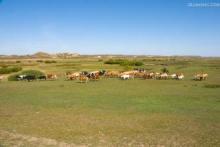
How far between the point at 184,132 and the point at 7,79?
30299mm

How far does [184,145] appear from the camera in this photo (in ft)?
34.0

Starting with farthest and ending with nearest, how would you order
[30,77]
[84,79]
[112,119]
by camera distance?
[30,77], [84,79], [112,119]

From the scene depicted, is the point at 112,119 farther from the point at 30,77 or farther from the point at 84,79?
the point at 30,77

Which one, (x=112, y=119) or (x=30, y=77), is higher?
(x=30, y=77)

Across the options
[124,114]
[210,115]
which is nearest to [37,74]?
[124,114]

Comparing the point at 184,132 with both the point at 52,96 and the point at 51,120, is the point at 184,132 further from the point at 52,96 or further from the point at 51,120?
the point at 52,96

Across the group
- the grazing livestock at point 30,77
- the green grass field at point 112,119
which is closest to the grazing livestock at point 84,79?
the grazing livestock at point 30,77

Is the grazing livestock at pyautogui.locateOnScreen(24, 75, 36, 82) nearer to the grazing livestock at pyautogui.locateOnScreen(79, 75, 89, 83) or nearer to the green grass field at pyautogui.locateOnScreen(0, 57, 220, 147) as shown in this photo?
the grazing livestock at pyautogui.locateOnScreen(79, 75, 89, 83)

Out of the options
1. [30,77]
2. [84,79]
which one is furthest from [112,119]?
[30,77]

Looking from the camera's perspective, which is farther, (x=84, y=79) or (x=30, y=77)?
(x=30, y=77)

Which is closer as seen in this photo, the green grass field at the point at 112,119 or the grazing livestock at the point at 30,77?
the green grass field at the point at 112,119

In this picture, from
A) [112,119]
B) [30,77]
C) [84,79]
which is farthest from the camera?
[30,77]

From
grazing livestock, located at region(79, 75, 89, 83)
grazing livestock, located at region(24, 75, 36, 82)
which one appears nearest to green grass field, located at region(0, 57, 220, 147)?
grazing livestock, located at region(79, 75, 89, 83)

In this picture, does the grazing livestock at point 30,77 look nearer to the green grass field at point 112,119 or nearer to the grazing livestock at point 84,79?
the grazing livestock at point 84,79
